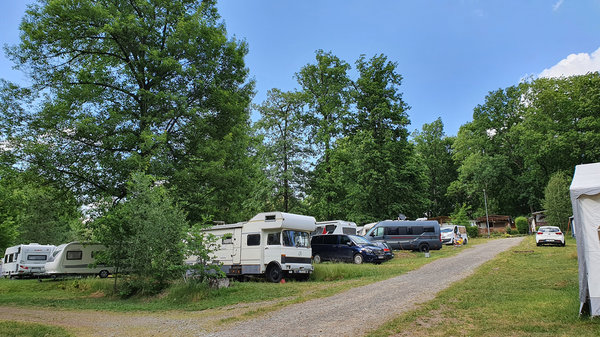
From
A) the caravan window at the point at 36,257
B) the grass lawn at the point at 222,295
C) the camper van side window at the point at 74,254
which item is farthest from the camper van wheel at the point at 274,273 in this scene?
the caravan window at the point at 36,257

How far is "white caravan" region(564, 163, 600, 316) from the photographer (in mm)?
6984

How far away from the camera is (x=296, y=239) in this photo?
53.8ft

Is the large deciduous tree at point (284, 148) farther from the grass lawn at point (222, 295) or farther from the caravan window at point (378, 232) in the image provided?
the grass lawn at point (222, 295)

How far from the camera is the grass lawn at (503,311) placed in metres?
6.59

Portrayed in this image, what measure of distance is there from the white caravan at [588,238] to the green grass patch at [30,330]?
31.3 ft

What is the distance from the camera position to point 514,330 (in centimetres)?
657

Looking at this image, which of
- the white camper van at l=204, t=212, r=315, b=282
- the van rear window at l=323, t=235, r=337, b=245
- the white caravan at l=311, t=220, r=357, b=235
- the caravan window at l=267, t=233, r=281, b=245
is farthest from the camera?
the white caravan at l=311, t=220, r=357, b=235

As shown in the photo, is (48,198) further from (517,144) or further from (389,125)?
(517,144)

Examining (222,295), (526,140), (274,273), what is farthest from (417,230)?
(526,140)

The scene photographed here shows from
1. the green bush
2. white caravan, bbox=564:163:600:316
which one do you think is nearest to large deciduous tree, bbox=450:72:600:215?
the green bush

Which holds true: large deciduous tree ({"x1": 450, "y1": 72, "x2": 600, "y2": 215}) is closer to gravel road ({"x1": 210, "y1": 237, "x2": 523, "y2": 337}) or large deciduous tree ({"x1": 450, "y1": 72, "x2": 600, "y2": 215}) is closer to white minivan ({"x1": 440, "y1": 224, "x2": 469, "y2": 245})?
white minivan ({"x1": 440, "y1": 224, "x2": 469, "y2": 245})

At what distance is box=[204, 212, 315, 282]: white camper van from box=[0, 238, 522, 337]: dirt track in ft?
13.8

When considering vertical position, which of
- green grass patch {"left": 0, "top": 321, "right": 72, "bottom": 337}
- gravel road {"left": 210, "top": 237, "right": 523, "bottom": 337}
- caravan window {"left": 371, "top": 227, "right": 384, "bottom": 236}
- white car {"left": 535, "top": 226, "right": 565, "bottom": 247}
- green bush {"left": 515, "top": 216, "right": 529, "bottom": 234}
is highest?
green bush {"left": 515, "top": 216, "right": 529, "bottom": 234}

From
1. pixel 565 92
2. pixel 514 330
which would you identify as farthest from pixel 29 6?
pixel 565 92
